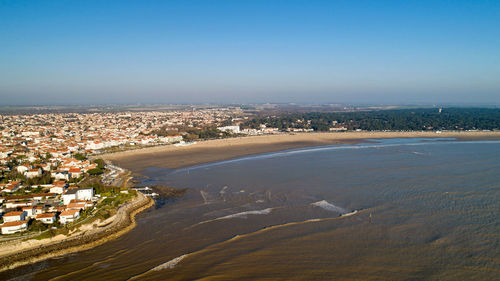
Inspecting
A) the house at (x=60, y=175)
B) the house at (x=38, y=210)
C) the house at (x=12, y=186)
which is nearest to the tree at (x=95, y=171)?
the house at (x=60, y=175)

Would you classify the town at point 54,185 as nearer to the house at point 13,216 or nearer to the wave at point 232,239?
the house at point 13,216

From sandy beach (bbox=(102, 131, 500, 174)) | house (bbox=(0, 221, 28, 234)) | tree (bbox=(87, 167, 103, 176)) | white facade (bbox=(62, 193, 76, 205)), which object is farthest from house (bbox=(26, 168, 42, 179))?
house (bbox=(0, 221, 28, 234))

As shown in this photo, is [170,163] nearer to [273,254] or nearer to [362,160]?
[362,160]

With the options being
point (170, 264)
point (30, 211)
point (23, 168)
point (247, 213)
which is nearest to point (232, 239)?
point (170, 264)

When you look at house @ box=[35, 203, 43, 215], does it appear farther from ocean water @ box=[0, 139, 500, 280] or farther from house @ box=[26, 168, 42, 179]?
house @ box=[26, 168, 42, 179]

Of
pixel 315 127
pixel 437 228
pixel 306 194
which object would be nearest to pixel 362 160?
pixel 306 194
